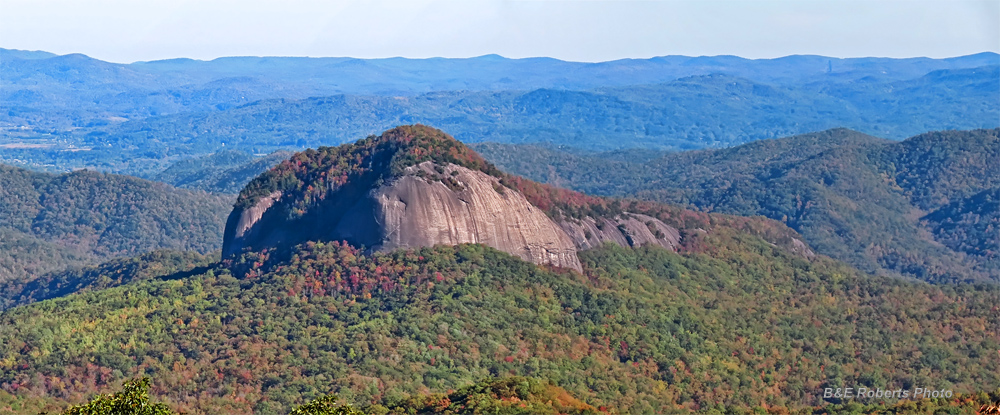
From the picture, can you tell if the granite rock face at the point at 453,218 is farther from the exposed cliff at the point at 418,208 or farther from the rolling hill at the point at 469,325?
the rolling hill at the point at 469,325

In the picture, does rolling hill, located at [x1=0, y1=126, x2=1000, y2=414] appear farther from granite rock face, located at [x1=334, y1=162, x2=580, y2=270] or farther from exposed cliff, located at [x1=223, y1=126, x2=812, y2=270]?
granite rock face, located at [x1=334, y1=162, x2=580, y2=270]

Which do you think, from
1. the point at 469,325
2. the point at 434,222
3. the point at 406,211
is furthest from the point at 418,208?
the point at 469,325

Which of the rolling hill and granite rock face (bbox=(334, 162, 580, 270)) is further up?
Result: granite rock face (bbox=(334, 162, 580, 270))

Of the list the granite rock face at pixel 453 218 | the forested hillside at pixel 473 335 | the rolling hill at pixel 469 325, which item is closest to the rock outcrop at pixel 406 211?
the granite rock face at pixel 453 218

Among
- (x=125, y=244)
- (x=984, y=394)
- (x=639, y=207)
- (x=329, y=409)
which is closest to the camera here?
(x=329, y=409)

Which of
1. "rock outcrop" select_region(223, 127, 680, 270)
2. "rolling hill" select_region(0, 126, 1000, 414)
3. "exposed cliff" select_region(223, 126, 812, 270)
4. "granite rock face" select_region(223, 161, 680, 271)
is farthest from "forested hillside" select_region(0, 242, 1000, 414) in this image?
"exposed cliff" select_region(223, 126, 812, 270)

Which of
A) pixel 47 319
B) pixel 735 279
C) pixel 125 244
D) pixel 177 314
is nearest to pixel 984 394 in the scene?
pixel 735 279

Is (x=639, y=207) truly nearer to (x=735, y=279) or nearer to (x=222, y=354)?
(x=735, y=279)

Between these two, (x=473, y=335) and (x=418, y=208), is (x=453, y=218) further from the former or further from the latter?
(x=473, y=335)
